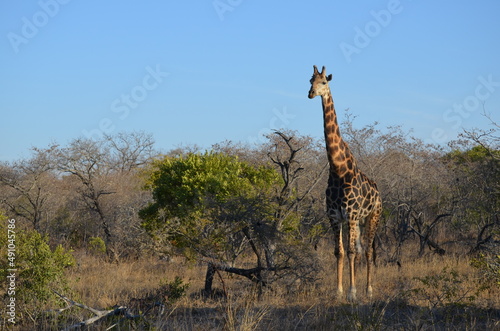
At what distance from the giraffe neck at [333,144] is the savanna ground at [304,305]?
214 cm

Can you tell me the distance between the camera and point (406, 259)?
15383 millimetres

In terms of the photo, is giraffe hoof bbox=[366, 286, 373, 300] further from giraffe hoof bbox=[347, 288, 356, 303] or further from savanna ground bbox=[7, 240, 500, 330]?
giraffe hoof bbox=[347, 288, 356, 303]

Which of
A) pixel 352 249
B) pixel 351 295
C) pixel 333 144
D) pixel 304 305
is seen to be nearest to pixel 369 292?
pixel 351 295

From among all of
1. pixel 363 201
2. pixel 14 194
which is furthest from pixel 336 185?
pixel 14 194

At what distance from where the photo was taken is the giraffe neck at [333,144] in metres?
10.6

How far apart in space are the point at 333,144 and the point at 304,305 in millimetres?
2977

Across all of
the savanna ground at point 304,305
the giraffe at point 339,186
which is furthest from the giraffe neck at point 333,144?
the savanna ground at point 304,305

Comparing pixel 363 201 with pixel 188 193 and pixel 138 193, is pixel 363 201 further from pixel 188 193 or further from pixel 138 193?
pixel 138 193

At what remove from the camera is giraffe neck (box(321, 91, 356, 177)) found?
418 inches

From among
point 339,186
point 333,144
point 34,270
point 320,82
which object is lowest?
point 34,270

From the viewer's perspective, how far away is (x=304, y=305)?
30.4ft

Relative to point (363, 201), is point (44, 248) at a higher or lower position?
lower

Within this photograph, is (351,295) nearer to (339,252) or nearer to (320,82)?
(339,252)

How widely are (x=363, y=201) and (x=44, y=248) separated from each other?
5573mm
